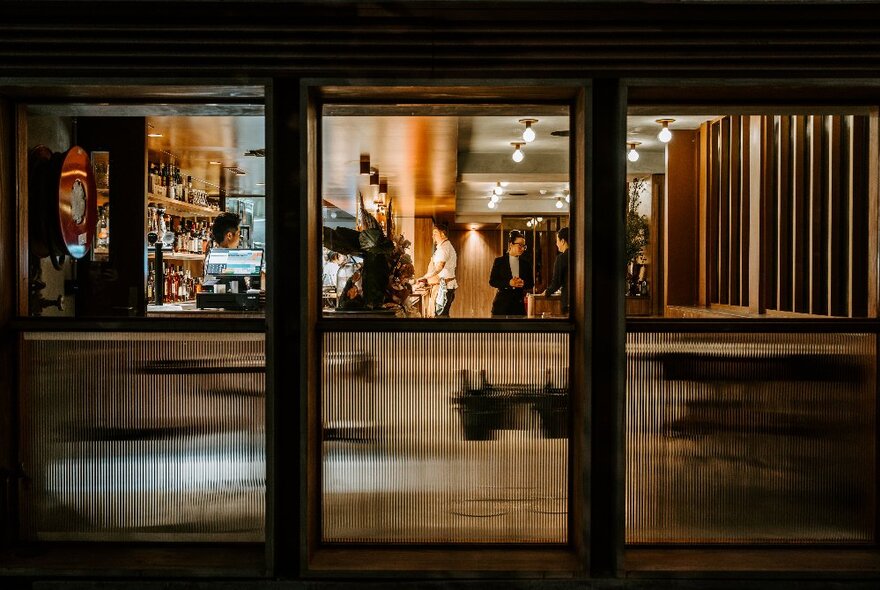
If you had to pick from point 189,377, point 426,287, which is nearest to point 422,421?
point 426,287

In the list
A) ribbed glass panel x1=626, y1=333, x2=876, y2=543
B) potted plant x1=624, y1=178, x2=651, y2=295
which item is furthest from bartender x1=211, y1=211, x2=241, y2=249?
potted plant x1=624, y1=178, x2=651, y2=295

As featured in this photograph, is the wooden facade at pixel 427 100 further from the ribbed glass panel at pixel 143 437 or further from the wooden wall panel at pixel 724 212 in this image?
the wooden wall panel at pixel 724 212

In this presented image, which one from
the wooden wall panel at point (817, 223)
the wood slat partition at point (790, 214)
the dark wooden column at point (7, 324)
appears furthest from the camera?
the wooden wall panel at point (817, 223)

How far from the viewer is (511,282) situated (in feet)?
12.8

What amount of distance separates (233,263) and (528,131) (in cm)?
181

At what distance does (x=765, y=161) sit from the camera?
629cm

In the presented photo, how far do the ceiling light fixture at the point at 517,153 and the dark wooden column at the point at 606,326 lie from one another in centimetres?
109

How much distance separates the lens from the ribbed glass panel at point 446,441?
150 inches

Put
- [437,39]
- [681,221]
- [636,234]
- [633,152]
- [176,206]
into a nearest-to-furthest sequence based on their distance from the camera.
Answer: [437,39] < [176,206] < [636,234] < [633,152] < [681,221]

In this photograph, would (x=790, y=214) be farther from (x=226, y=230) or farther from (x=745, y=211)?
(x=226, y=230)

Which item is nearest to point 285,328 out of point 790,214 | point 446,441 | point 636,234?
point 446,441

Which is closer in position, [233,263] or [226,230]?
[233,263]

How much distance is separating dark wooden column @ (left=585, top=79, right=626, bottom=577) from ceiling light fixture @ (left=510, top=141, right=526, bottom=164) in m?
1.09

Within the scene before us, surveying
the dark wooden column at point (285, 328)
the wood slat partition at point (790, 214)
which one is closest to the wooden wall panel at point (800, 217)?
the wood slat partition at point (790, 214)
